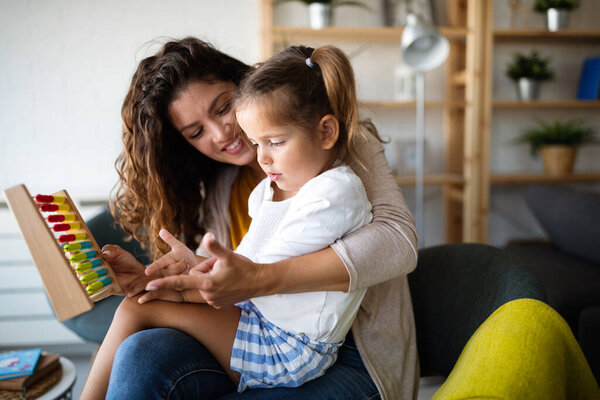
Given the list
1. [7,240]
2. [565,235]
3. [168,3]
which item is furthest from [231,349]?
[168,3]

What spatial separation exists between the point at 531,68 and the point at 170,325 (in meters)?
2.87

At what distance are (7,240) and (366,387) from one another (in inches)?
101

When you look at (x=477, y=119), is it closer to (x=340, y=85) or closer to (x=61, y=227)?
(x=340, y=85)

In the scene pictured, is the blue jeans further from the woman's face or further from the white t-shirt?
the woman's face

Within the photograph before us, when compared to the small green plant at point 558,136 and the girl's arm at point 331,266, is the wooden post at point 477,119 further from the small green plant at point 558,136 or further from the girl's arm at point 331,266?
the girl's arm at point 331,266

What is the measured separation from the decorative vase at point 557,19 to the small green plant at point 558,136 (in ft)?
1.89

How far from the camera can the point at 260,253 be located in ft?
3.59

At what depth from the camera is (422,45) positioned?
2.62 metres

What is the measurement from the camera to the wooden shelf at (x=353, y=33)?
2855 mm

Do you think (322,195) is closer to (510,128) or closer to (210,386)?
(210,386)

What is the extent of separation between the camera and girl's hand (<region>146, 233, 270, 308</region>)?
33.2 inches

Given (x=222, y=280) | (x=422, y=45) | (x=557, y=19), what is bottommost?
(x=222, y=280)

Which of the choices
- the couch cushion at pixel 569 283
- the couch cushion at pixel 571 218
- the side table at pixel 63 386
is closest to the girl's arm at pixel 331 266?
the side table at pixel 63 386

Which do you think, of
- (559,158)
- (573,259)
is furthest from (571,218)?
(559,158)
